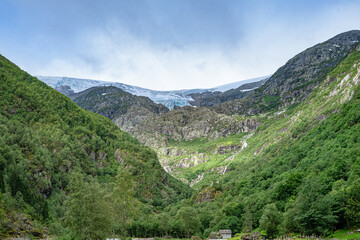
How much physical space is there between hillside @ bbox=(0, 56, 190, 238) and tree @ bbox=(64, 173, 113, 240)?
31414 millimetres

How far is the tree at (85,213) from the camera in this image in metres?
48.6

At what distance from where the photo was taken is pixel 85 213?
4872 centimetres

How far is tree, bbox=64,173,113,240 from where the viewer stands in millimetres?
48562

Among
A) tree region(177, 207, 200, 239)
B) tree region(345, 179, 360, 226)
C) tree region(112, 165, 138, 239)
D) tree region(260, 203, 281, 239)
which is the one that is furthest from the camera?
tree region(177, 207, 200, 239)

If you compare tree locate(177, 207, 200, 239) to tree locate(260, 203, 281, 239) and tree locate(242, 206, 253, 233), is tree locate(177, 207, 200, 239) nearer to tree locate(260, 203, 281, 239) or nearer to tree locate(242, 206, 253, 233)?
tree locate(242, 206, 253, 233)

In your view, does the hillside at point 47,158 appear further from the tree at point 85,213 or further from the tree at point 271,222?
the tree at point 271,222

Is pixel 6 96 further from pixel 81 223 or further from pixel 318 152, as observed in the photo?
→ pixel 318 152

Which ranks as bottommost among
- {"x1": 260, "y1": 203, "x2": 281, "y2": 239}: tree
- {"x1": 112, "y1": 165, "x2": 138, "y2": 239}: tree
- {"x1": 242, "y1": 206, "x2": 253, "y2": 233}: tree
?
{"x1": 242, "y1": 206, "x2": 253, "y2": 233}: tree

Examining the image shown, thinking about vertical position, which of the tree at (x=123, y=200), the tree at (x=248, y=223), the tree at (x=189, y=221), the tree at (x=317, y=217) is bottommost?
the tree at (x=248, y=223)

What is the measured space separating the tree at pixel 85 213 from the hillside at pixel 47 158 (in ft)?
103

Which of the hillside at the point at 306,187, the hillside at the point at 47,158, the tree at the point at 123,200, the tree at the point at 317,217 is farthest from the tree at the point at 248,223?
the tree at the point at 123,200

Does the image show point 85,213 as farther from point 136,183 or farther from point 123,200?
point 136,183

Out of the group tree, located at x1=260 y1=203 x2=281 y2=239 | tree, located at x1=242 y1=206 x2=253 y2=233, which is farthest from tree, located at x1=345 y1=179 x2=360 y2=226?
tree, located at x1=242 y1=206 x2=253 y2=233

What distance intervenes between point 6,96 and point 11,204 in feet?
295
